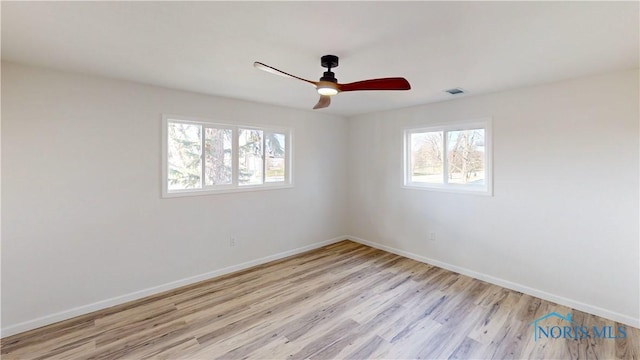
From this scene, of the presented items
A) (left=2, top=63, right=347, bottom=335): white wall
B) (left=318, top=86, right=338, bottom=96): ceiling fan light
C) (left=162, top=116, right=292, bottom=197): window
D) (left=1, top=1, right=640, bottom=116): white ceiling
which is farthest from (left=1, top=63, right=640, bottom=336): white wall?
(left=318, top=86, right=338, bottom=96): ceiling fan light

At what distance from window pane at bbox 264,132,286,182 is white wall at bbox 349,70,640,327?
2160 millimetres

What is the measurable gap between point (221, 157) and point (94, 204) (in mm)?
1459

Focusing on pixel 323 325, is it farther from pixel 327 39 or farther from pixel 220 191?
pixel 327 39

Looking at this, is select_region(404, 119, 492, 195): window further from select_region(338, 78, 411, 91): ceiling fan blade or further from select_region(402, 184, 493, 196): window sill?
select_region(338, 78, 411, 91): ceiling fan blade

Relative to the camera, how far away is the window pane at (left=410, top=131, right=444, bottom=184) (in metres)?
4.11

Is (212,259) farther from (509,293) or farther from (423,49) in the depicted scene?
(509,293)

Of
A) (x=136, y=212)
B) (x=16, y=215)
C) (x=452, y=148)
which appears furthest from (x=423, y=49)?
(x=16, y=215)

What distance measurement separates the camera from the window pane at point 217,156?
3631 millimetres

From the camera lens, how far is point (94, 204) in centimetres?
280

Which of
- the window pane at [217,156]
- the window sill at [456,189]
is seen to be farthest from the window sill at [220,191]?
the window sill at [456,189]

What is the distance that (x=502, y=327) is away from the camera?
8.30 ft

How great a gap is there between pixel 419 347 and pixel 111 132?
360 cm

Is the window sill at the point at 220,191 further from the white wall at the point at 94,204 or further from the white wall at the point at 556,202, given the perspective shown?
the white wall at the point at 556,202

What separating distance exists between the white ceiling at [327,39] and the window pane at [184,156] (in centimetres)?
66
